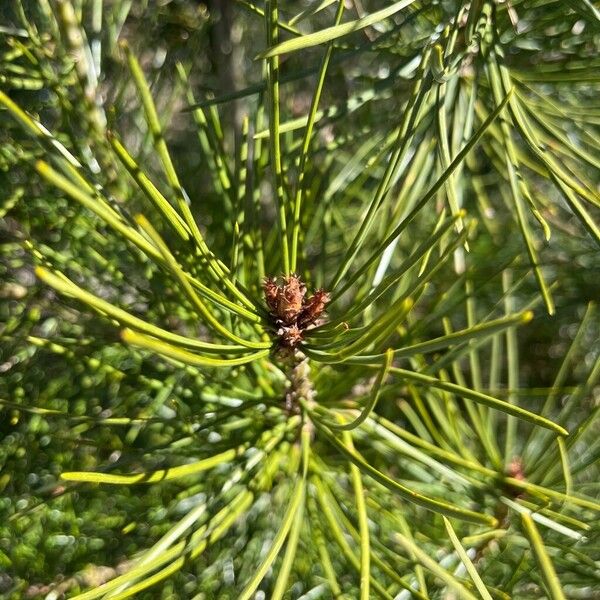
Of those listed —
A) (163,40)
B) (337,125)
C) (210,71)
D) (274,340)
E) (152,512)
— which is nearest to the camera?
(274,340)

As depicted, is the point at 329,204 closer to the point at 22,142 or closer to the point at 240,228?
the point at 240,228

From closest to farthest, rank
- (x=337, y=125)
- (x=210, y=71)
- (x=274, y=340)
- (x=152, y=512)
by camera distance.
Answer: (x=274, y=340), (x=152, y=512), (x=337, y=125), (x=210, y=71)

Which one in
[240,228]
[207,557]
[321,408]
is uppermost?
[240,228]

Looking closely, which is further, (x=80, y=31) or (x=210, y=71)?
(x=210, y=71)

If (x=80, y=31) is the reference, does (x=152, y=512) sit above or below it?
below

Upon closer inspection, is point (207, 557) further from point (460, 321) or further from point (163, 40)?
point (163, 40)

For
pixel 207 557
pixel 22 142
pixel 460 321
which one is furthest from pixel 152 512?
pixel 460 321

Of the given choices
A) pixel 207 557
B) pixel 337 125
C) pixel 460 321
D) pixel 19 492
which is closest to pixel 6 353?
pixel 19 492
